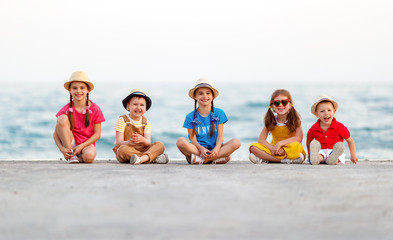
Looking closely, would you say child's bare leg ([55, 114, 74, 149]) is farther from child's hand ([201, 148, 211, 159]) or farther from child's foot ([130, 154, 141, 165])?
child's hand ([201, 148, 211, 159])

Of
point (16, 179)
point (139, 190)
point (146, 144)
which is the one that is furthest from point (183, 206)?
point (146, 144)

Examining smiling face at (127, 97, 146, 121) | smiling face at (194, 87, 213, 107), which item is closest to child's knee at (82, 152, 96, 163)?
smiling face at (127, 97, 146, 121)

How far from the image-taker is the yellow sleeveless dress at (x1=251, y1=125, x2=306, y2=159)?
19.1 feet

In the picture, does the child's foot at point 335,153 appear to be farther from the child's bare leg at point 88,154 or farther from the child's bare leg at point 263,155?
the child's bare leg at point 88,154

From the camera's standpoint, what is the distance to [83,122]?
591 centimetres

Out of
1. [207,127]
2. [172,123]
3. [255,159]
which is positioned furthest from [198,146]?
[172,123]

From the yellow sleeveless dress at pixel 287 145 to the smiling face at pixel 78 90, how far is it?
2153mm

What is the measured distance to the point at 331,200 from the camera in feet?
9.79

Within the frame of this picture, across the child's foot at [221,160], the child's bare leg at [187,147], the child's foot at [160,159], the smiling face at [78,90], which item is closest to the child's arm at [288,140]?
the child's foot at [221,160]

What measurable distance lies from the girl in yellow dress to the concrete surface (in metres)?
1.79

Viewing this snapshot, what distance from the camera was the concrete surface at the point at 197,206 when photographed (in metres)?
2.35

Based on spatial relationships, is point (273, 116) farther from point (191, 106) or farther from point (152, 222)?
point (191, 106)

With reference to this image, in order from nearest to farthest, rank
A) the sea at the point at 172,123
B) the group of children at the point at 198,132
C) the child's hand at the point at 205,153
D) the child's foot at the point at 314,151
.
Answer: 1. the child's foot at the point at 314,151
2. the child's hand at the point at 205,153
3. the group of children at the point at 198,132
4. the sea at the point at 172,123

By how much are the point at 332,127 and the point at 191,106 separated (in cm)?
1501
